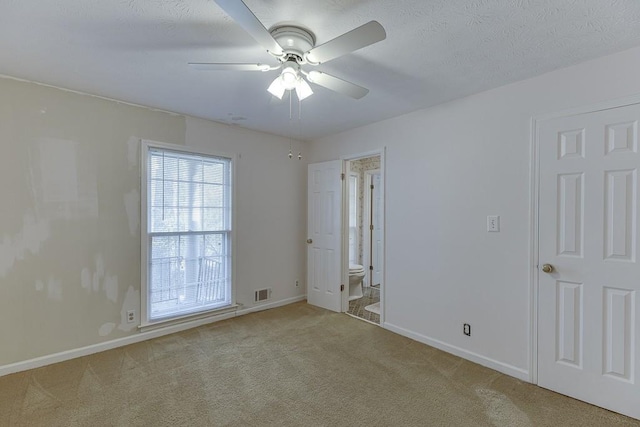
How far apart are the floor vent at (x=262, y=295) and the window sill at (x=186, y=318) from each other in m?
0.25

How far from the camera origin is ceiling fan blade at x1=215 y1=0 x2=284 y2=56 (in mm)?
1212

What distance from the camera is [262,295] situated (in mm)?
3961

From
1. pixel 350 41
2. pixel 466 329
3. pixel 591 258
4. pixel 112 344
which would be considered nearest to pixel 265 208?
pixel 112 344

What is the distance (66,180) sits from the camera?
262cm

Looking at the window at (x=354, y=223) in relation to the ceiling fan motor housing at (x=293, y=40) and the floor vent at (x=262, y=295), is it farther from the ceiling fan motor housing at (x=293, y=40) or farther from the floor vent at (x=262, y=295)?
the ceiling fan motor housing at (x=293, y=40)

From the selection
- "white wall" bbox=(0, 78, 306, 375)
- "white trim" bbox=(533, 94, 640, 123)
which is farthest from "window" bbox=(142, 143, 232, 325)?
"white trim" bbox=(533, 94, 640, 123)

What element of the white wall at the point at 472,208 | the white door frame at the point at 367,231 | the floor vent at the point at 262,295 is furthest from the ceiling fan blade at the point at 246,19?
the white door frame at the point at 367,231

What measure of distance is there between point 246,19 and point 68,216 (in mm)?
2442

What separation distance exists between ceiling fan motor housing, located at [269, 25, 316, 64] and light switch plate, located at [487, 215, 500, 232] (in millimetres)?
1975

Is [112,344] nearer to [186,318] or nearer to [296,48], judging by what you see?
[186,318]

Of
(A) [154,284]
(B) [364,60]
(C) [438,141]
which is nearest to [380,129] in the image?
(C) [438,141]

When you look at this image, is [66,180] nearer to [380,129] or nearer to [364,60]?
[364,60]

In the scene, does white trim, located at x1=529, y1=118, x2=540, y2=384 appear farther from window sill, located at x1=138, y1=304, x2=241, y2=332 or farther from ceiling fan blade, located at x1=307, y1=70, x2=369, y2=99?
window sill, located at x1=138, y1=304, x2=241, y2=332

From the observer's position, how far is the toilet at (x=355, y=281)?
445 cm
